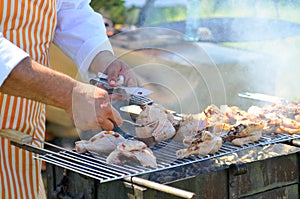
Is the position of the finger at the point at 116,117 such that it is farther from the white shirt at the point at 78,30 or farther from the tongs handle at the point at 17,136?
the white shirt at the point at 78,30

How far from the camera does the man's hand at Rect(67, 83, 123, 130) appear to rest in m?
2.22

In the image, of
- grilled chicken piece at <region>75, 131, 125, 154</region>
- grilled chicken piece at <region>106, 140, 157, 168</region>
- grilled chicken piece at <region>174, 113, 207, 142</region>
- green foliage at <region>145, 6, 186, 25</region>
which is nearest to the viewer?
grilled chicken piece at <region>106, 140, 157, 168</region>

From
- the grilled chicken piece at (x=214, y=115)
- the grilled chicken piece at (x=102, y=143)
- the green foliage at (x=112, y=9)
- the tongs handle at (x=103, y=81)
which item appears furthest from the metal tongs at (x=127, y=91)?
the green foliage at (x=112, y=9)

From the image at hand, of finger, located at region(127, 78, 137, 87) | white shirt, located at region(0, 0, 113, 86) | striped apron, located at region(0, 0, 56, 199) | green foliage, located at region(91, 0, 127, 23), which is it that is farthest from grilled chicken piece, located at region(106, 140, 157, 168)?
green foliage, located at region(91, 0, 127, 23)

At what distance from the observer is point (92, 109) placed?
2227 millimetres

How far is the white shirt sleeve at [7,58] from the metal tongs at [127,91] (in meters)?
0.36

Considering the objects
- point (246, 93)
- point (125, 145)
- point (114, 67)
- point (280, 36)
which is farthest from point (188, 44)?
point (280, 36)

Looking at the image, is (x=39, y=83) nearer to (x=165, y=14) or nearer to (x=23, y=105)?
(x=23, y=105)

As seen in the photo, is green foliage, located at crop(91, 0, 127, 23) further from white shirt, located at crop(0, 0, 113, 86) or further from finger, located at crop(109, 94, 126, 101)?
finger, located at crop(109, 94, 126, 101)

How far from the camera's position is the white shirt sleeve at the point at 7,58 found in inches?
88.0

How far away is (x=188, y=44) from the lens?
8.50 feet

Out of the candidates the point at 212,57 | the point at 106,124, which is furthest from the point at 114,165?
the point at 212,57

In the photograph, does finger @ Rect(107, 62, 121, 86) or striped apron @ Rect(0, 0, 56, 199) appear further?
striped apron @ Rect(0, 0, 56, 199)

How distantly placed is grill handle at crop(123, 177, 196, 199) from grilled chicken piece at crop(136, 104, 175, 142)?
0.85 ft
